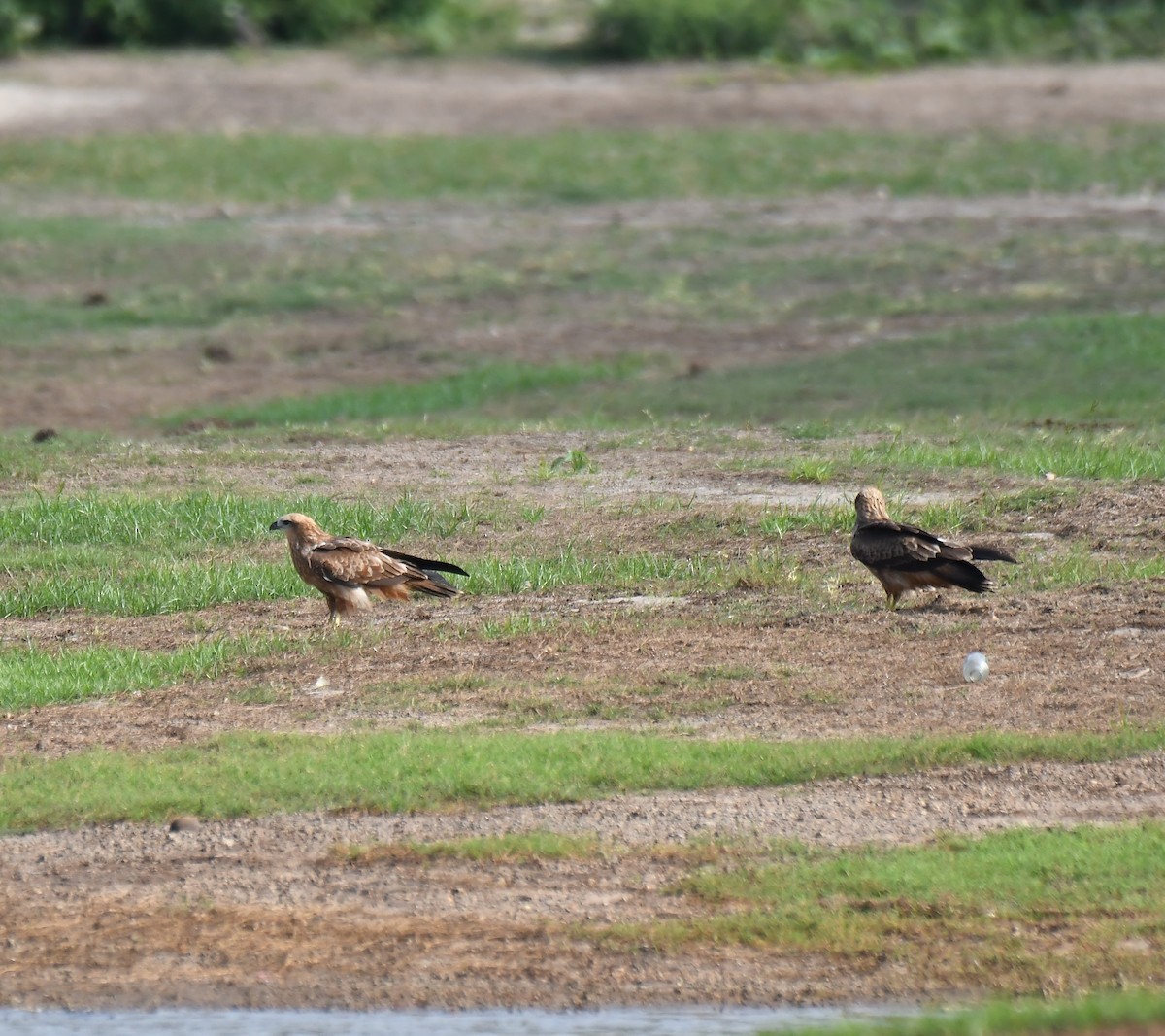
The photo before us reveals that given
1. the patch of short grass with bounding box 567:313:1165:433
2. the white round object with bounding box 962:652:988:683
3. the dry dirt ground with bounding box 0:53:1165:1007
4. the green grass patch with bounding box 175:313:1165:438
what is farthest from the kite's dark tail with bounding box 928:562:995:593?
the patch of short grass with bounding box 567:313:1165:433

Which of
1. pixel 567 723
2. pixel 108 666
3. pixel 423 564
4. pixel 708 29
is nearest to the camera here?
pixel 567 723

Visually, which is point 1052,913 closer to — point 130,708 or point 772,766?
point 772,766

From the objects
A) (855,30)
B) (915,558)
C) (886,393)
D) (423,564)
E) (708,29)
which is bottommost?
(886,393)

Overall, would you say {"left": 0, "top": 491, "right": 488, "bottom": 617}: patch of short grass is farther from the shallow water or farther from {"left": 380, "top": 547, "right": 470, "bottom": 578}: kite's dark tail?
the shallow water

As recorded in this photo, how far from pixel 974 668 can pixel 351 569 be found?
3022 millimetres

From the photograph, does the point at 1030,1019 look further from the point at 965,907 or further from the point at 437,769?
the point at 437,769

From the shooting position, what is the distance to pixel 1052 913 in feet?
22.2

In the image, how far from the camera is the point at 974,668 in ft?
30.0

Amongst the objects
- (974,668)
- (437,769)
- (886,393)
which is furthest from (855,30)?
(437,769)

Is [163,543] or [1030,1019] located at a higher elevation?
[1030,1019]

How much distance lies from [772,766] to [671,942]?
5.02 ft

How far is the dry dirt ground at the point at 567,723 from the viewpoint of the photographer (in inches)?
260

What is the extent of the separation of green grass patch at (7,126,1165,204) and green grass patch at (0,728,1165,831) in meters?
18.6

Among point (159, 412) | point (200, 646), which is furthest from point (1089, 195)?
point (200, 646)
